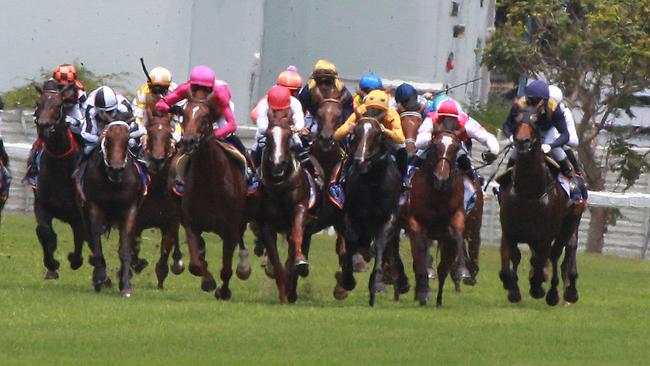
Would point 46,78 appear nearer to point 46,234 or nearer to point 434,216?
point 46,234

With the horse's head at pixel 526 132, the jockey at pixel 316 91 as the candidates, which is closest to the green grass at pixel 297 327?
the horse's head at pixel 526 132

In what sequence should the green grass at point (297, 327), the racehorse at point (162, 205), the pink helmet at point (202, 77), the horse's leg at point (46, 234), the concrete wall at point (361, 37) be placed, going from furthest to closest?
the concrete wall at point (361, 37), the horse's leg at point (46, 234), the racehorse at point (162, 205), the pink helmet at point (202, 77), the green grass at point (297, 327)

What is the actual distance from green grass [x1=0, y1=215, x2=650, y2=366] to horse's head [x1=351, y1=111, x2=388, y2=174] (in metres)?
1.43

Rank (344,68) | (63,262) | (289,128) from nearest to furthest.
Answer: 1. (289,128)
2. (63,262)
3. (344,68)

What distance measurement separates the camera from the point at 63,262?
24578 mm

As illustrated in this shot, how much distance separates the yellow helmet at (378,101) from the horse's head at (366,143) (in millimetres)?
228

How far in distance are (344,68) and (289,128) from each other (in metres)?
23.2

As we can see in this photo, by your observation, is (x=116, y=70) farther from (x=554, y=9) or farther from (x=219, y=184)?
(x=219, y=184)

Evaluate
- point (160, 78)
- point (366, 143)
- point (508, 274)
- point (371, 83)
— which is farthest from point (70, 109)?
point (508, 274)

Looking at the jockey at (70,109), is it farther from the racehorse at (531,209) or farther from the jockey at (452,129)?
the racehorse at (531,209)

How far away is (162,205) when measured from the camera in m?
21.5

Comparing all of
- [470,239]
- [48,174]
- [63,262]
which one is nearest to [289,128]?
[48,174]

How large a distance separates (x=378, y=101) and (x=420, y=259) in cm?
168

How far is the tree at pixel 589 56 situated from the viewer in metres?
34.4
